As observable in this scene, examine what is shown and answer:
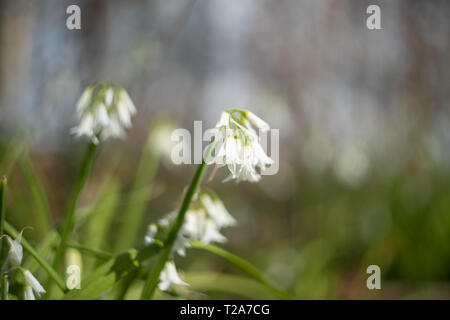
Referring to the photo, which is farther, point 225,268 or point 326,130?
point 326,130

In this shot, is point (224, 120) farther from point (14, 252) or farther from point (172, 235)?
point (14, 252)

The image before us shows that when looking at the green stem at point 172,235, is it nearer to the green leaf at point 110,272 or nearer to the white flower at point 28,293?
the green leaf at point 110,272

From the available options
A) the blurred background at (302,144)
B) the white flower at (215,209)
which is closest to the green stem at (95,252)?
the white flower at (215,209)

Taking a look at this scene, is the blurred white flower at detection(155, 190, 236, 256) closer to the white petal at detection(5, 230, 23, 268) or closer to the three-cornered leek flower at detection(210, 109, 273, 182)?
the three-cornered leek flower at detection(210, 109, 273, 182)

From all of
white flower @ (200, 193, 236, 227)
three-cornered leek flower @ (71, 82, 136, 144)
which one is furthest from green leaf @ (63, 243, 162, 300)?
three-cornered leek flower @ (71, 82, 136, 144)

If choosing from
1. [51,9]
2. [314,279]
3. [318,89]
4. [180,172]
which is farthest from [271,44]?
[314,279]

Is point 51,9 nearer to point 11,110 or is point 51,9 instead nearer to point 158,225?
point 11,110
